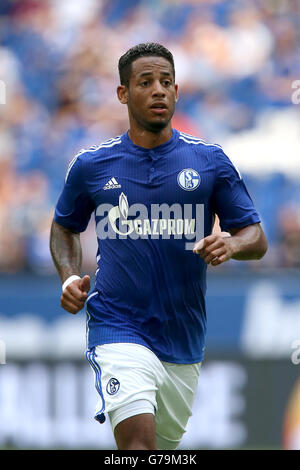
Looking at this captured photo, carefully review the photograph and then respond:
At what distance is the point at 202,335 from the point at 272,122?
7.37 metres

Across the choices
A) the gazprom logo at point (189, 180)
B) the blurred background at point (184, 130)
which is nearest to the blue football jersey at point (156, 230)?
the gazprom logo at point (189, 180)

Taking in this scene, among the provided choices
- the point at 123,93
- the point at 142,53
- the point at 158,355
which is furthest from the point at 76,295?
the point at 142,53

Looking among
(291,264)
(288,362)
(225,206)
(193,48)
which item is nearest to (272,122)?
(193,48)

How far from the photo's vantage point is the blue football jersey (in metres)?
4.87

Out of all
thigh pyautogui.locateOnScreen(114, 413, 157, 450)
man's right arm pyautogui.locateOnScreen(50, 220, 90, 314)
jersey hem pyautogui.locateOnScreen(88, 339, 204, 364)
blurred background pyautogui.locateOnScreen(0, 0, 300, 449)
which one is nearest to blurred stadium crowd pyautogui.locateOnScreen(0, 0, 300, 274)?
blurred background pyautogui.locateOnScreen(0, 0, 300, 449)

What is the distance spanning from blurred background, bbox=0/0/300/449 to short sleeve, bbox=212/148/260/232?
4.59 meters

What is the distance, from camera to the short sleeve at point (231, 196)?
16.4 ft

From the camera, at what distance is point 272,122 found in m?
12.1

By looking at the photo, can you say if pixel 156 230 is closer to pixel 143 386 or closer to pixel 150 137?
pixel 150 137

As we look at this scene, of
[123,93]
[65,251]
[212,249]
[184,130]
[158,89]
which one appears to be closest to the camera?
[212,249]

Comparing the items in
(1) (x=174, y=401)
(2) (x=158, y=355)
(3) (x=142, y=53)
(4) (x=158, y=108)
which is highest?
(3) (x=142, y=53)

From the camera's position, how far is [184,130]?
11.9 m

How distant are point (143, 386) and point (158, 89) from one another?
167cm

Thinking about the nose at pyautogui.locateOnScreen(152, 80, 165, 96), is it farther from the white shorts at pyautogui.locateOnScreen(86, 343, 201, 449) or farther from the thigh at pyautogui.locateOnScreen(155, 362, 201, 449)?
the thigh at pyautogui.locateOnScreen(155, 362, 201, 449)
